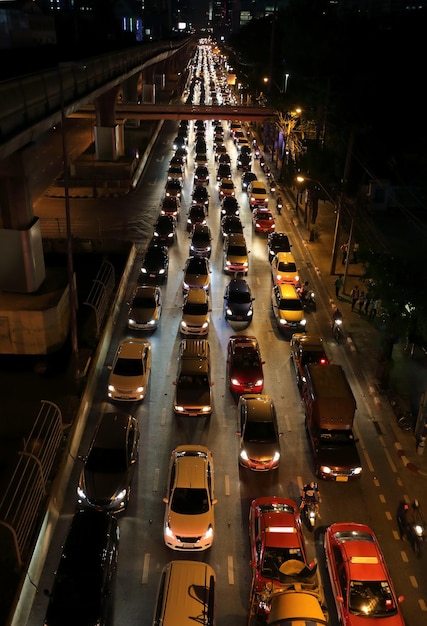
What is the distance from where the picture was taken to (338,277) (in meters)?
32.5

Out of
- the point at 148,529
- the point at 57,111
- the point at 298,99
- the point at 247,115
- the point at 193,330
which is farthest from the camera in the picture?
the point at 247,115

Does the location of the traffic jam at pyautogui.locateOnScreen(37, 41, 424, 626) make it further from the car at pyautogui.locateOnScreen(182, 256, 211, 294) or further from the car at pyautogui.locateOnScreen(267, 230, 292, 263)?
the car at pyautogui.locateOnScreen(267, 230, 292, 263)

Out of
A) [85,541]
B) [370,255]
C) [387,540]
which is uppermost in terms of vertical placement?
[370,255]

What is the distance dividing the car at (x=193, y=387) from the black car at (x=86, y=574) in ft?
19.9

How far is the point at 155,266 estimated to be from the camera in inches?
1222

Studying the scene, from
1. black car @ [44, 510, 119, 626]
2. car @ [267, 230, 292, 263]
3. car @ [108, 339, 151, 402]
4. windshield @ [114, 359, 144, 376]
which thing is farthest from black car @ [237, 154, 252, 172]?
black car @ [44, 510, 119, 626]

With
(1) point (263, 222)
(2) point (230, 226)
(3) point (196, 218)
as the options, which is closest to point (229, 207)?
(1) point (263, 222)

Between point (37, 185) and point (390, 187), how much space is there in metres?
26.4

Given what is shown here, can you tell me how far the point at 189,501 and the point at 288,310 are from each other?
42.7ft

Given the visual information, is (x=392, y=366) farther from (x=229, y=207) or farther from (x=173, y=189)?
(x=173, y=189)

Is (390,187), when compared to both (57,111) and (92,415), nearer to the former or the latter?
(57,111)

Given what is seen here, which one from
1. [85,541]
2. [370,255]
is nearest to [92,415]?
[85,541]

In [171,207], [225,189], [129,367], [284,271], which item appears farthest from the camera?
[225,189]

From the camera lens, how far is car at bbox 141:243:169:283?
30.9 metres
